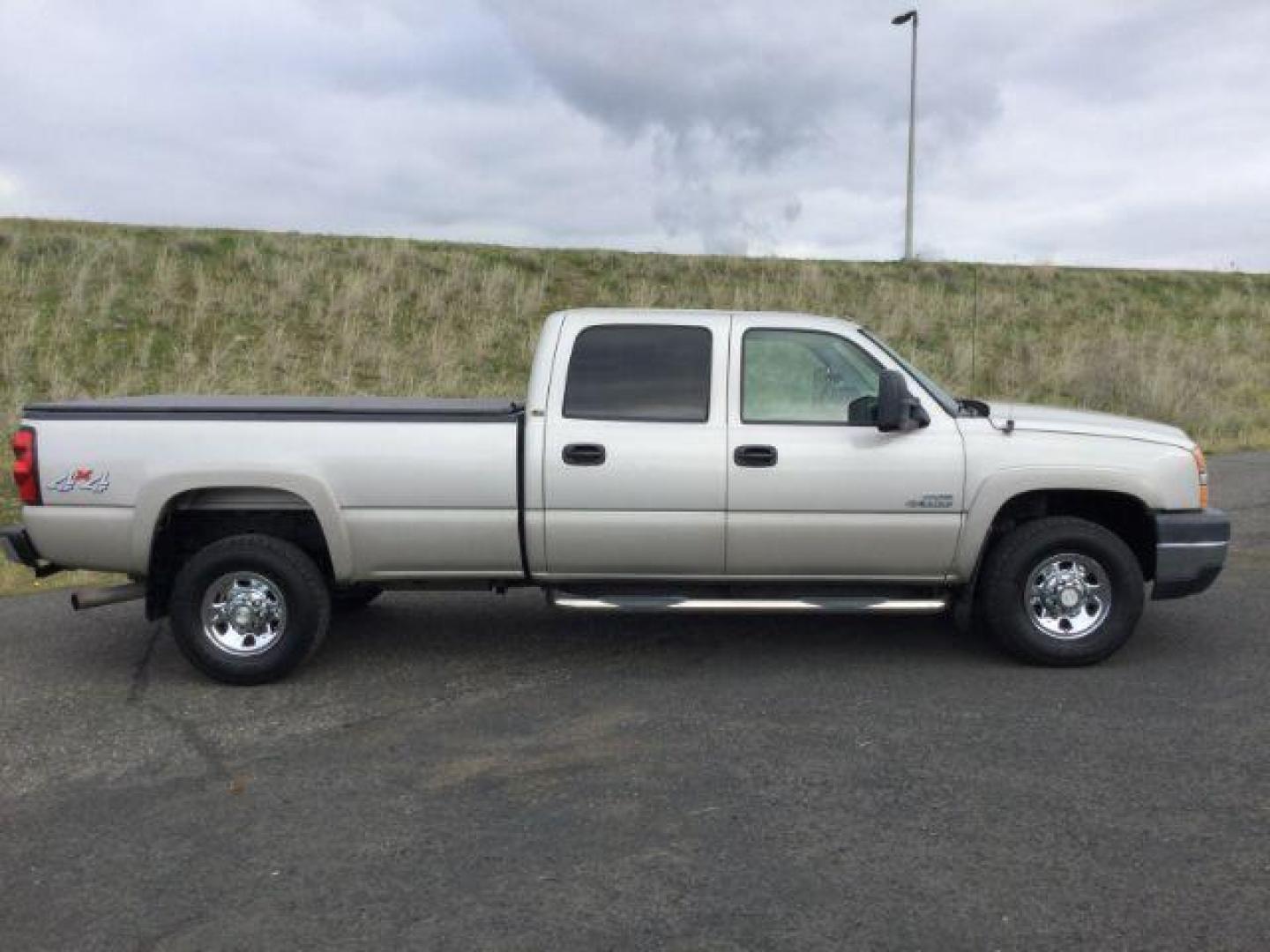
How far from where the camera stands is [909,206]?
3141 centimetres

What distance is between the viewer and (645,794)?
4461 mm

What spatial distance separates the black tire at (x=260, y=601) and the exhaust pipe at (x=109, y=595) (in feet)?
0.94

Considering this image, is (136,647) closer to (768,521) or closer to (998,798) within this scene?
(768,521)

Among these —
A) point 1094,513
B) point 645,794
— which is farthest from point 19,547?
point 1094,513

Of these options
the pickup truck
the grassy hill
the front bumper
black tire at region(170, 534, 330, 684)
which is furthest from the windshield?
the grassy hill

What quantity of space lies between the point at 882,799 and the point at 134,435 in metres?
4.07

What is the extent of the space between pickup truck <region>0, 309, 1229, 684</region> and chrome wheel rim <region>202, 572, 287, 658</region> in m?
0.01

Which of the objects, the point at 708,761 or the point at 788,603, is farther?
the point at 788,603

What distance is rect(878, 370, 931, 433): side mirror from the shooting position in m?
5.78

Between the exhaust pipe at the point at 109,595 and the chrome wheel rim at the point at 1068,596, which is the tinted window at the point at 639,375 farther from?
the exhaust pipe at the point at 109,595

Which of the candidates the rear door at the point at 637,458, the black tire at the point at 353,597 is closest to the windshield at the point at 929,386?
the rear door at the point at 637,458

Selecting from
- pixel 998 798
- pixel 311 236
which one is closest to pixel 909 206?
pixel 311 236

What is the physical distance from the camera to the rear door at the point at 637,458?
5.95 m

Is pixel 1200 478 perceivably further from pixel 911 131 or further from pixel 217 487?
pixel 911 131
